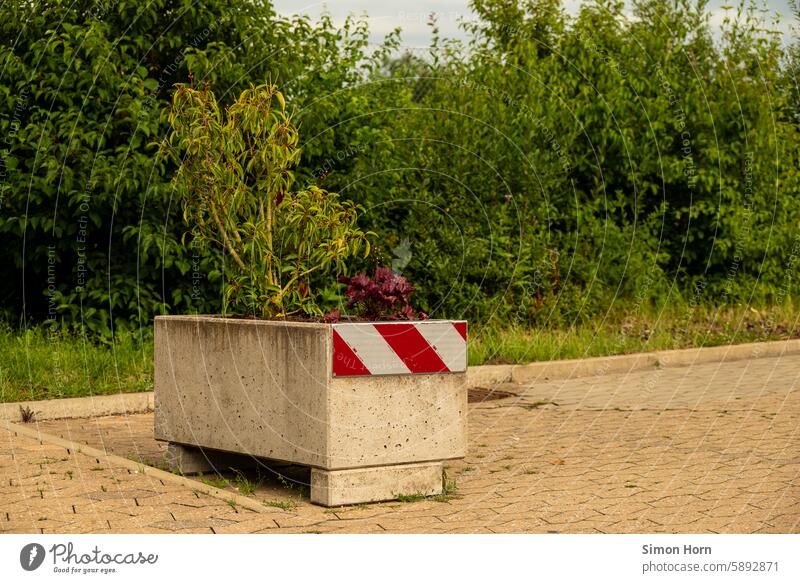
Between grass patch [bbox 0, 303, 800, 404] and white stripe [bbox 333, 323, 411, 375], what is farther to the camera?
grass patch [bbox 0, 303, 800, 404]

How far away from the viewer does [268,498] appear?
6.81 m

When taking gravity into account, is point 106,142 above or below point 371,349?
above

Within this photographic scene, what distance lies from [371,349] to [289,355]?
0.46 meters

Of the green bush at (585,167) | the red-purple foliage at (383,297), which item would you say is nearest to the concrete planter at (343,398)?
the red-purple foliage at (383,297)

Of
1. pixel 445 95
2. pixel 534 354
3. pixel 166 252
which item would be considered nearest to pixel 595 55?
pixel 445 95

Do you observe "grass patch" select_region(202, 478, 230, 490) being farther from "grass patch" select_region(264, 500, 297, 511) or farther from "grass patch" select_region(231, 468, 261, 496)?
"grass patch" select_region(264, 500, 297, 511)

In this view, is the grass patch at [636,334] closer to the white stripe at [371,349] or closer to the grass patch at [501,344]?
the grass patch at [501,344]

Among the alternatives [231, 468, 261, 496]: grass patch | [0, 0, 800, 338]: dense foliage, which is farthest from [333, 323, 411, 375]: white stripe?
[0, 0, 800, 338]: dense foliage

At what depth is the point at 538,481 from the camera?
7.25 m

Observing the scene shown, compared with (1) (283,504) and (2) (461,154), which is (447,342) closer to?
(1) (283,504)

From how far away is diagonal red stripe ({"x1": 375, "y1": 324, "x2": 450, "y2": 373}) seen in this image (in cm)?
659

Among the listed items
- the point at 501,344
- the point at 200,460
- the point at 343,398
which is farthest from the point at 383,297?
the point at 501,344

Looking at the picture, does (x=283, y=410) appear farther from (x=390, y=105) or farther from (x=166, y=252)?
(x=390, y=105)

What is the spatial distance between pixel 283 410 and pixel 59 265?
683cm
